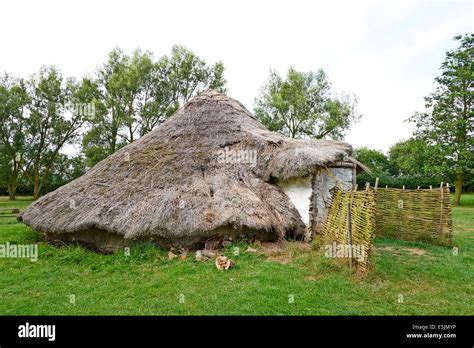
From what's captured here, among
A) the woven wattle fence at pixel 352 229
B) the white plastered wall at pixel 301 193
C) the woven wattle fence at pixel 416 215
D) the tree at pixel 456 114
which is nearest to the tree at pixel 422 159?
the tree at pixel 456 114

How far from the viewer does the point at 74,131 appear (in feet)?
89.0

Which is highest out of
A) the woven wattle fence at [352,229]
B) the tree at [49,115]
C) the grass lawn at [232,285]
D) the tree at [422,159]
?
the tree at [49,115]

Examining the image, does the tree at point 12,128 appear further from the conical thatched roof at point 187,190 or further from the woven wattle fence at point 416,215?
the woven wattle fence at point 416,215

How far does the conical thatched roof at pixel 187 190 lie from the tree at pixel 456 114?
12.7m

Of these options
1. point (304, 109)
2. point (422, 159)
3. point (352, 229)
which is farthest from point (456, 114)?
point (352, 229)

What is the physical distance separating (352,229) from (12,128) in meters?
27.3

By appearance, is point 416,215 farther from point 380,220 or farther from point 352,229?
point 352,229

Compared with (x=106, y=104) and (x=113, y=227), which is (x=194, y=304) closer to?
(x=113, y=227)

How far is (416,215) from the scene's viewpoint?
31.2ft

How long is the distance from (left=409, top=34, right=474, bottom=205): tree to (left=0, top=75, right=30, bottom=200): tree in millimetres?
28733

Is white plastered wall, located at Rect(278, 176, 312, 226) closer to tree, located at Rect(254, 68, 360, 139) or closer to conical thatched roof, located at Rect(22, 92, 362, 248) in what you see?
conical thatched roof, located at Rect(22, 92, 362, 248)

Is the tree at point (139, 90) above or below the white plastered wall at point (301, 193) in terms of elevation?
above

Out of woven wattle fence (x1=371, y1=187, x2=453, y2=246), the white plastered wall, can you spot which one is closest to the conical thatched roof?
the white plastered wall

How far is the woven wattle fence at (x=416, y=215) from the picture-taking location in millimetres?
8914
